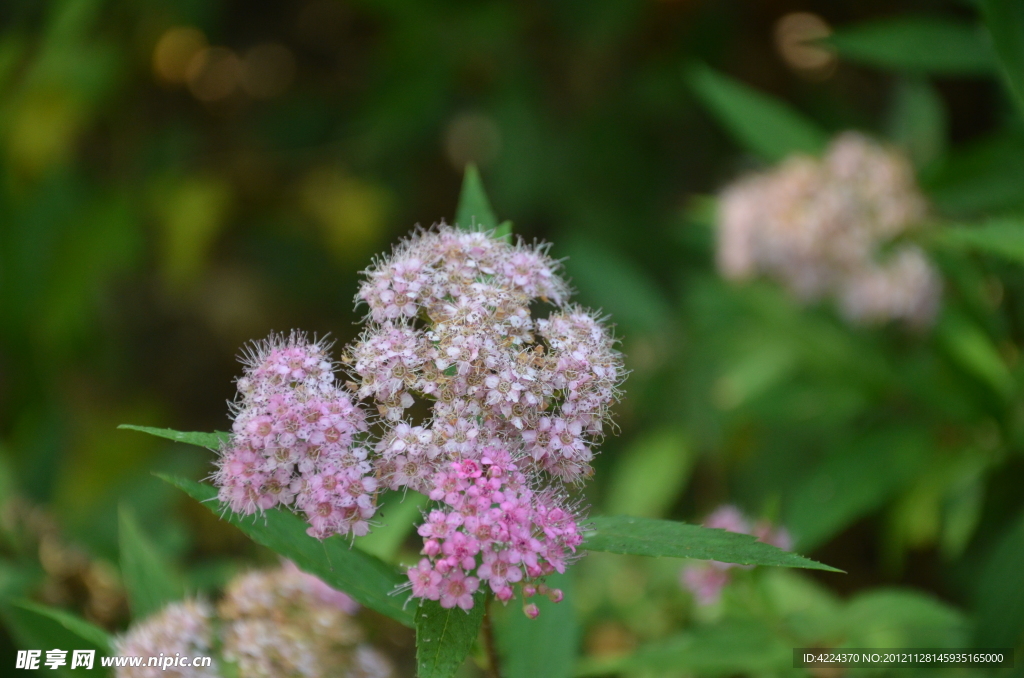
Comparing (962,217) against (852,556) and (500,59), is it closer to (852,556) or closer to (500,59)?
(852,556)

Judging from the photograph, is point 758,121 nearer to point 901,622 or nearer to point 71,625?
point 901,622

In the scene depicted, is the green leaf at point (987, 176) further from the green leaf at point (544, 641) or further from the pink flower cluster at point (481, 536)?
the pink flower cluster at point (481, 536)

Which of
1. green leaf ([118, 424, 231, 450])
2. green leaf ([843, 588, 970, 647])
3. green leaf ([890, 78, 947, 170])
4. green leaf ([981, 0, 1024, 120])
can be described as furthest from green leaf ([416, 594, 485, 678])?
green leaf ([890, 78, 947, 170])

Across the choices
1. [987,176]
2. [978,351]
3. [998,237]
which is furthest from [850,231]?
[998,237]

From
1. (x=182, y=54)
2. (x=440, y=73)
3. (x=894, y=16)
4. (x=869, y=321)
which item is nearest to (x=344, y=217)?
(x=440, y=73)

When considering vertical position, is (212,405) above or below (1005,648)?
above

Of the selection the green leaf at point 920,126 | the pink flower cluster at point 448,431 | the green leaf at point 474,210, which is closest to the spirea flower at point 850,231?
the green leaf at point 920,126

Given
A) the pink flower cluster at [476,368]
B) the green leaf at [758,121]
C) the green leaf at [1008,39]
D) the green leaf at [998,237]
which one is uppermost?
the green leaf at [758,121]
